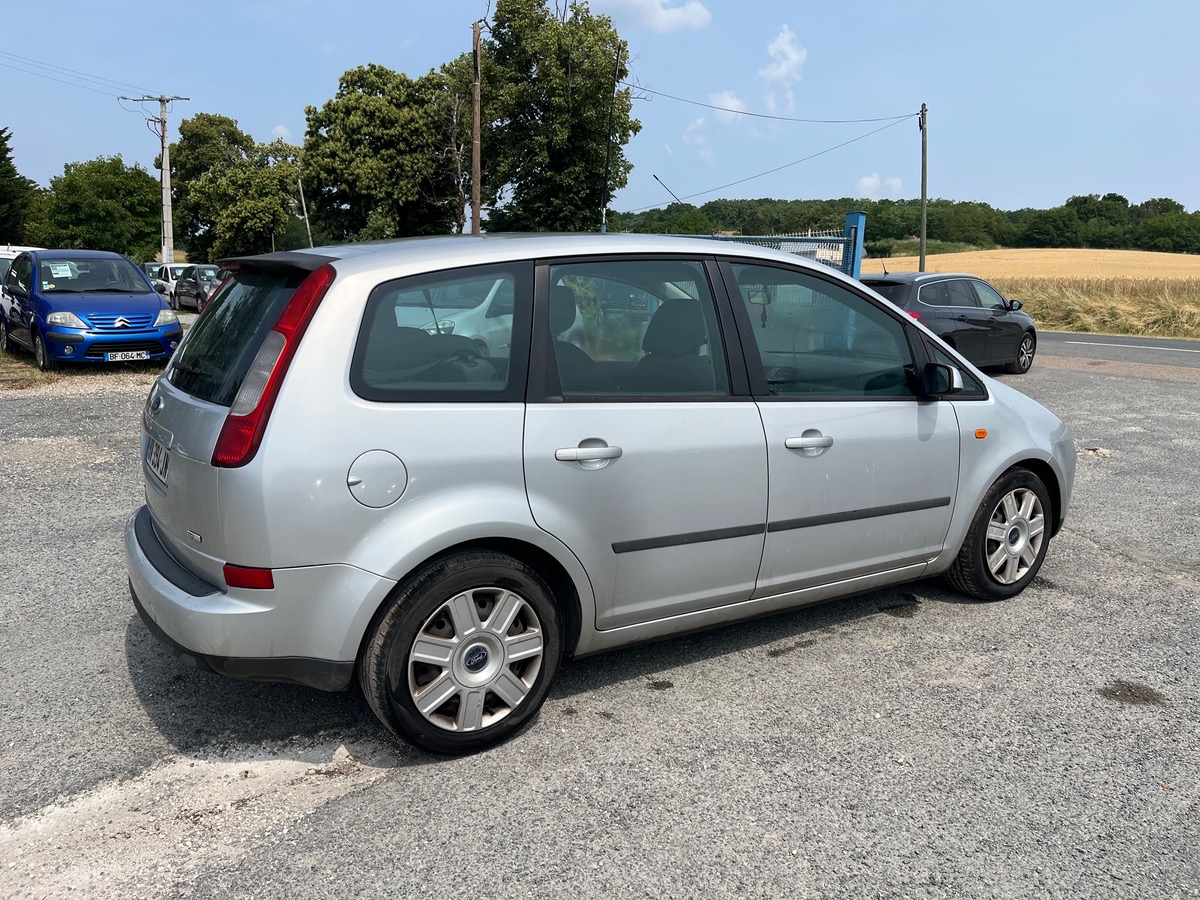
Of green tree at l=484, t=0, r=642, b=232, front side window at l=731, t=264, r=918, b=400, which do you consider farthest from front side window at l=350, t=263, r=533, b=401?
green tree at l=484, t=0, r=642, b=232

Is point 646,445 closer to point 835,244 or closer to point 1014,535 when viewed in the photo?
point 1014,535

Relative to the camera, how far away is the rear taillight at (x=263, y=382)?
9.50 feet

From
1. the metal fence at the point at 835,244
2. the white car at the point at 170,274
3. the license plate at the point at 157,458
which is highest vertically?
the white car at the point at 170,274

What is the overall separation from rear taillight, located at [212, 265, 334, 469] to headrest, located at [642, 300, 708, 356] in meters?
1.21

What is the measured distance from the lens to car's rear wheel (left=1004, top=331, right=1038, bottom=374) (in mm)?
15352

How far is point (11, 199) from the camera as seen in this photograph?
64.6 m

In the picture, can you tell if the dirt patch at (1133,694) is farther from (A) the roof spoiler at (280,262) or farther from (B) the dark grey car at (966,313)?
(B) the dark grey car at (966,313)

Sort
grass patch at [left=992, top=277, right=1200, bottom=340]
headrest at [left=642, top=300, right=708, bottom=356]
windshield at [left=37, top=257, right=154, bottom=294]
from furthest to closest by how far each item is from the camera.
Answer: grass patch at [left=992, top=277, right=1200, bottom=340], windshield at [left=37, top=257, right=154, bottom=294], headrest at [left=642, top=300, right=708, bottom=356]

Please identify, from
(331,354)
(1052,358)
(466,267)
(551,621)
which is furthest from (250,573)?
(1052,358)

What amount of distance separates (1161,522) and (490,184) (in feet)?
119

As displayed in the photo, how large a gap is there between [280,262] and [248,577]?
43.5 inches

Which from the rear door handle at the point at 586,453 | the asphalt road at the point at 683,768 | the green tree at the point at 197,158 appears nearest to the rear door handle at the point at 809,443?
the rear door handle at the point at 586,453

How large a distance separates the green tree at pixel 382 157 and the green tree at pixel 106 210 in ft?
61.1

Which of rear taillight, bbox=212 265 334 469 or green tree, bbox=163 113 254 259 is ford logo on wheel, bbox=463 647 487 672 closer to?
rear taillight, bbox=212 265 334 469
